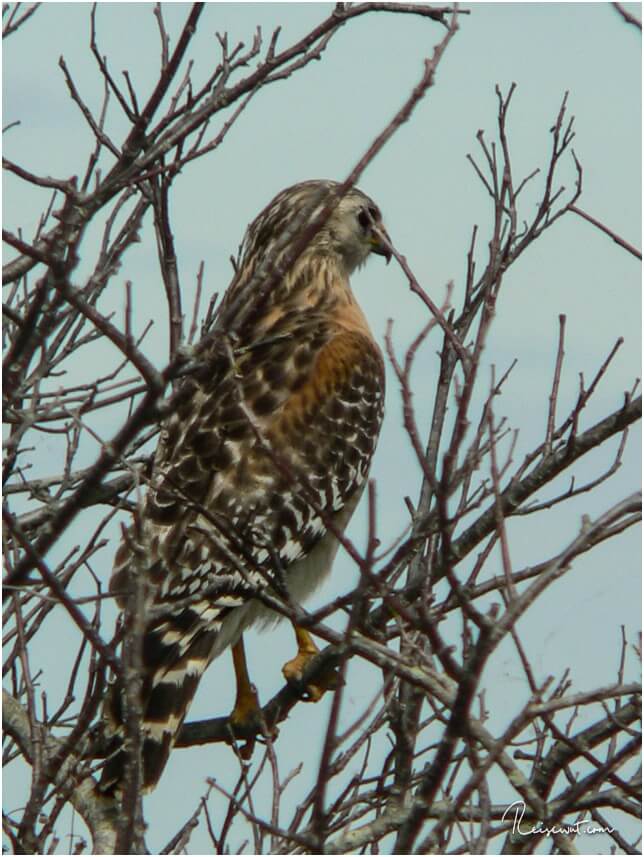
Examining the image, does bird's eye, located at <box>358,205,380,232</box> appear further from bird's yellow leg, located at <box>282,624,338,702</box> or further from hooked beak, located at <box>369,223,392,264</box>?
bird's yellow leg, located at <box>282,624,338,702</box>

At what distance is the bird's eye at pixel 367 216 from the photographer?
298 inches

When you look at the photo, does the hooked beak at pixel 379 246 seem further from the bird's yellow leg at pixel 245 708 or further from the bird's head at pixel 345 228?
the bird's yellow leg at pixel 245 708

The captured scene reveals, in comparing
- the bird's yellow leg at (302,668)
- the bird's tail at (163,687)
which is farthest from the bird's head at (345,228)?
the bird's tail at (163,687)

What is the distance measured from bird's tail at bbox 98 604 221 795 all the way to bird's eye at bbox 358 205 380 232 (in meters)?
2.73

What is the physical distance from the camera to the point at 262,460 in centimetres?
623

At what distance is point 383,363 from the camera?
23.6 feet

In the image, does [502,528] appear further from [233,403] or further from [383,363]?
[383,363]

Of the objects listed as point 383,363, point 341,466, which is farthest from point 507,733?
point 383,363

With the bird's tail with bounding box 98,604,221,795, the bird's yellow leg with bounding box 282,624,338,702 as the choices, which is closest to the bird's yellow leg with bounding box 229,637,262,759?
the bird's yellow leg with bounding box 282,624,338,702

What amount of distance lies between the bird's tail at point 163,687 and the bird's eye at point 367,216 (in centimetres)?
273

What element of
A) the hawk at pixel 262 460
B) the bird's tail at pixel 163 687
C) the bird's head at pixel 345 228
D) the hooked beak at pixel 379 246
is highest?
the bird's head at pixel 345 228

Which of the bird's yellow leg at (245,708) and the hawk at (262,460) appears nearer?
the hawk at (262,460)

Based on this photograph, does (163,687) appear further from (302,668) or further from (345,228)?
(345,228)

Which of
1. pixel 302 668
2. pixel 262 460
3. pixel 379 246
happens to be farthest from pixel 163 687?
pixel 379 246
